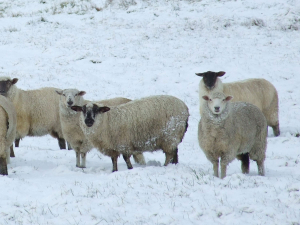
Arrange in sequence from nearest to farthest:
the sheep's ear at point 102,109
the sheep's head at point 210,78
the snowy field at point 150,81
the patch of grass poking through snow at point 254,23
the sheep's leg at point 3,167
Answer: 1. the snowy field at point 150,81
2. the sheep's leg at point 3,167
3. the sheep's ear at point 102,109
4. the sheep's head at point 210,78
5. the patch of grass poking through snow at point 254,23

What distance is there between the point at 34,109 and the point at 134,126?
13.3 feet

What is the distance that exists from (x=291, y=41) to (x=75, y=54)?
31.8 ft

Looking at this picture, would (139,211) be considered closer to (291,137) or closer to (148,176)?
(148,176)

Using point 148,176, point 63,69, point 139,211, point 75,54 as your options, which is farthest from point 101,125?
point 75,54

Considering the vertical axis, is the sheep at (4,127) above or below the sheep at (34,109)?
above

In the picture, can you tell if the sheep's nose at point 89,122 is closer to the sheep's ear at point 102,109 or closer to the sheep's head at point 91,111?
the sheep's head at point 91,111

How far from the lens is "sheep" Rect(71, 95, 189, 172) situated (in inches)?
313

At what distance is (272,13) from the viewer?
21.5 meters

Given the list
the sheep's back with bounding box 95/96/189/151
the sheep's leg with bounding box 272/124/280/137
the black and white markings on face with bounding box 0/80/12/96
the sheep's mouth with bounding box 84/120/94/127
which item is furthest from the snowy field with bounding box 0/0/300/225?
the black and white markings on face with bounding box 0/80/12/96

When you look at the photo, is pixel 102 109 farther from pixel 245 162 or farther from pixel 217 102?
pixel 245 162

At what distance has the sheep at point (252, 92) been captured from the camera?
11.6 meters

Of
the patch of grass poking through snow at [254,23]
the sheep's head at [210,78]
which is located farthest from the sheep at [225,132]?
the patch of grass poking through snow at [254,23]

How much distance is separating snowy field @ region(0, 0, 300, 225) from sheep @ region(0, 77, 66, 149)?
515 millimetres

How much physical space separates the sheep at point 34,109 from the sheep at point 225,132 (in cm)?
500
